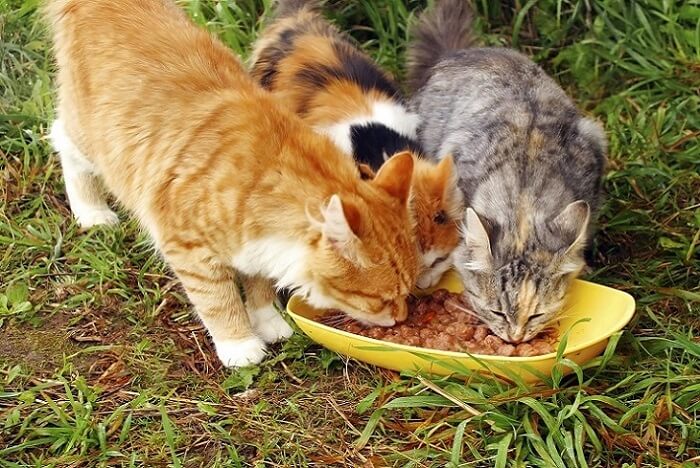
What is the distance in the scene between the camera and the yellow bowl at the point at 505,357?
10.6 ft

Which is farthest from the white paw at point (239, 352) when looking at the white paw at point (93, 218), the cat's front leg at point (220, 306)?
the white paw at point (93, 218)

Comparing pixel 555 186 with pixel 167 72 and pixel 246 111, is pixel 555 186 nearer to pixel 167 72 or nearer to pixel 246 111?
pixel 246 111

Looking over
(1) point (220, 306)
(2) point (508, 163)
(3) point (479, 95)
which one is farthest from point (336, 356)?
(3) point (479, 95)

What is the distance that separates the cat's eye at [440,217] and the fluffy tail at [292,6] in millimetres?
1843

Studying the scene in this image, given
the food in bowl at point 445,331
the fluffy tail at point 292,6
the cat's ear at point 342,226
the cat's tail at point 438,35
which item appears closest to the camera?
the cat's ear at point 342,226

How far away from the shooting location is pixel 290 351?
3736 millimetres

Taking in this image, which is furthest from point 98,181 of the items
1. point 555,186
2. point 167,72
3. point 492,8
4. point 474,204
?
point 492,8

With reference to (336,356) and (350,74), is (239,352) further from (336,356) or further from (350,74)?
(350,74)

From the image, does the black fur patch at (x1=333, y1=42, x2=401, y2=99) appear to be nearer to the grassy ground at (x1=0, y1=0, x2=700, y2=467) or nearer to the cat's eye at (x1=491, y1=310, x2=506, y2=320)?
the grassy ground at (x1=0, y1=0, x2=700, y2=467)

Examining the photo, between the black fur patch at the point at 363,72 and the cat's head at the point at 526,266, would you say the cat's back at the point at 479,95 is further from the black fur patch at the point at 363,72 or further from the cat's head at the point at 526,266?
the cat's head at the point at 526,266

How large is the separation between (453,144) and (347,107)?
1.72 feet

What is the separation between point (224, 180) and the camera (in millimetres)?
3385

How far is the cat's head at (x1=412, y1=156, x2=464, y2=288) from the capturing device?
11.7ft

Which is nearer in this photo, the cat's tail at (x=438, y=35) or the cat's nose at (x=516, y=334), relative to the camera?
the cat's nose at (x=516, y=334)
